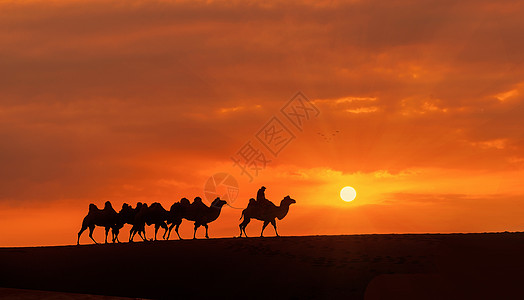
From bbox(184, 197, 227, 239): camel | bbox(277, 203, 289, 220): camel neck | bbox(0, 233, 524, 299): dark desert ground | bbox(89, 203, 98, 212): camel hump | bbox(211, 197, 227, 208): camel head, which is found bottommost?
bbox(0, 233, 524, 299): dark desert ground

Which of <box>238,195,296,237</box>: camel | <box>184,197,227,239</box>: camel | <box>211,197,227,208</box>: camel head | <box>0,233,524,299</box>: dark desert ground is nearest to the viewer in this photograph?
<box>0,233,524,299</box>: dark desert ground

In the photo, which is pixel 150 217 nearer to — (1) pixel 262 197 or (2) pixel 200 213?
(2) pixel 200 213

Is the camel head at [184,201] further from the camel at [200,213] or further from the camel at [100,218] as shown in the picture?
the camel at [100,218]

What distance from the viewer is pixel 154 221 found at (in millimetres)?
35844

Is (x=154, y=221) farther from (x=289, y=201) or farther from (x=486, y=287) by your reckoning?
(x=486, y=287)

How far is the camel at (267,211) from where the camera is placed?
106 ft

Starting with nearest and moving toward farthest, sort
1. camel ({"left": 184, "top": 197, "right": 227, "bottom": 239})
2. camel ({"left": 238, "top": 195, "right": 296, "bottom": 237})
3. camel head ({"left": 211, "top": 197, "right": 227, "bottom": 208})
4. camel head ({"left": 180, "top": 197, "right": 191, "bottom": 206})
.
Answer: camel ({"left": 238, "top": 195, "right": 296, "bottom": 237}) → camel ({"left": 184, "top": 197, "right": 227, "bottom": 239}) → camel head ({"left": 180, "top": 197, "right": 191, "bottom": 206}) → camel head ({"left": 211, "top": 197, "right": 227, "bottom": 208})

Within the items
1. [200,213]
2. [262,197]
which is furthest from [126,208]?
[262,197]

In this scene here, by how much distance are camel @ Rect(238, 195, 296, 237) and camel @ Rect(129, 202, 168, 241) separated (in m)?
5.23

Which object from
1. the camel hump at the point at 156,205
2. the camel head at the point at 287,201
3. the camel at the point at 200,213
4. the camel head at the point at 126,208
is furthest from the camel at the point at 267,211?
the camel head at the point at 126,208

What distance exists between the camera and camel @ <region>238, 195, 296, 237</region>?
106ft

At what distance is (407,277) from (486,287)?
1.80 metres

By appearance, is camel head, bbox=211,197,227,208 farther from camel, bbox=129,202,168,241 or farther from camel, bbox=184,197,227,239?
camel, bbox=129,202,168,241

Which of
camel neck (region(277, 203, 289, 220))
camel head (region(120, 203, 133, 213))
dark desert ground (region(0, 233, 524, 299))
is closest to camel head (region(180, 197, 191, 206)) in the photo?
camel head (region(120, 203, 133, 213))
